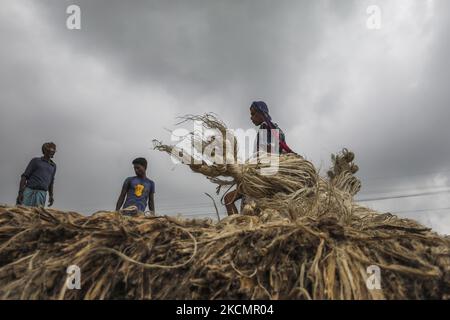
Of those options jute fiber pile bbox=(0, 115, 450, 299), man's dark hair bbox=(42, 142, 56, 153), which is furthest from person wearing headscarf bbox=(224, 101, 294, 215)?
man's dark hair bbox=(42, 142, 56, 153)

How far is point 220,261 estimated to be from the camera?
1.42 metres

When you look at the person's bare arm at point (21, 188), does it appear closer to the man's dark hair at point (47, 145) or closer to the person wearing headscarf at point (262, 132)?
the man's dark hair at point (47, 145)

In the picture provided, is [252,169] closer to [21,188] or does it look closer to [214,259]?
[214,259]

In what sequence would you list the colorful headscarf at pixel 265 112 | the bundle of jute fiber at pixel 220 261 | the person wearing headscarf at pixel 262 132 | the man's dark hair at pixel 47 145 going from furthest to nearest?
the man's dark hair at pixel 47 145, the colorful headscarf at pixel 265 112, the person wearing headscarf at pixel 262 132, the bundle of jute fiber at pixel 220 261

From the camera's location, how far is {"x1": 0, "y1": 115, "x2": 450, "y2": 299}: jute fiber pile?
1339mm

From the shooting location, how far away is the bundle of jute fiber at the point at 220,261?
1338mm

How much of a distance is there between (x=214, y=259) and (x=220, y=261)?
1.0 inches

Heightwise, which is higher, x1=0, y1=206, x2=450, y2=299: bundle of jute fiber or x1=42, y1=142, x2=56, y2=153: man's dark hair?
x1=42, y1=142, x2=56, y2=153: man's dark hair

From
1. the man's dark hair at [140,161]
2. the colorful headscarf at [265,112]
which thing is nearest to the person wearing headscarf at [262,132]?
the colorful headscarf at [265,112]

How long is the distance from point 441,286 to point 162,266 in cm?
97

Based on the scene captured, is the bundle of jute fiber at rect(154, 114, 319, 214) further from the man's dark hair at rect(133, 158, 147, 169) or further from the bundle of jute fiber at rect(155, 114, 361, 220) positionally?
the man's dark hair at rect(133, 158, 147, 169)

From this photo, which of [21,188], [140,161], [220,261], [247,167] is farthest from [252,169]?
[21,188]
